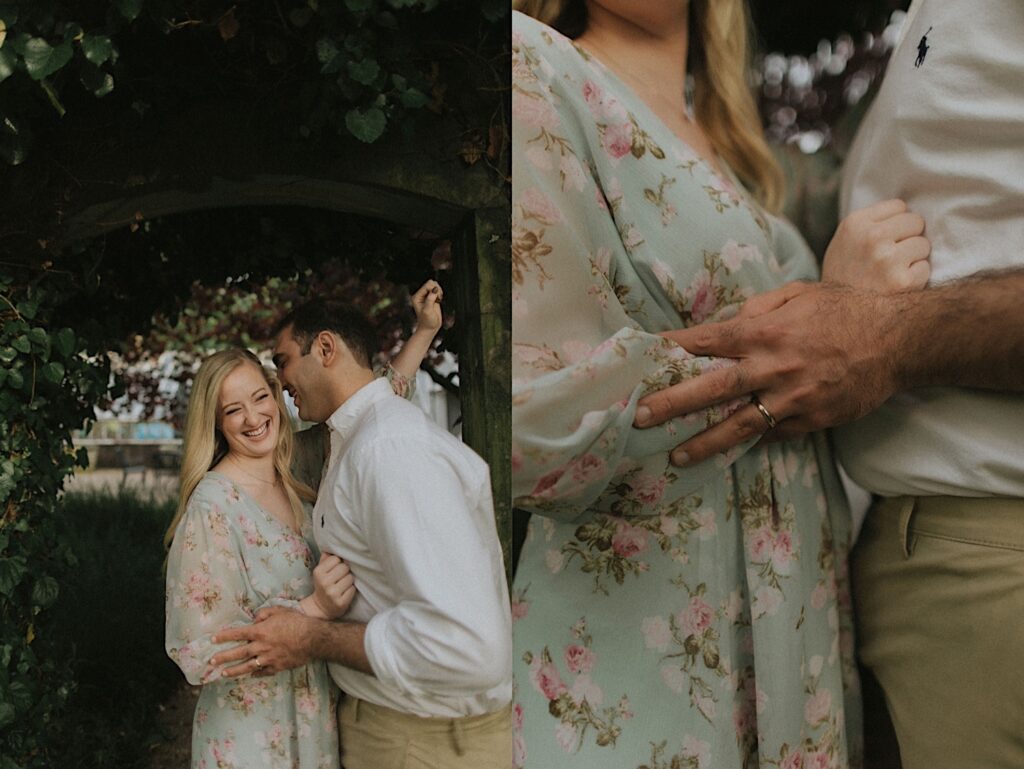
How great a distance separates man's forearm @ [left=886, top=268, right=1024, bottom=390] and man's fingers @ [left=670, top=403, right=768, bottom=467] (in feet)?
0.18

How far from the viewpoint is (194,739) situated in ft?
3.29

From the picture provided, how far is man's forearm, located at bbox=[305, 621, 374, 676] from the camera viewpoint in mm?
908

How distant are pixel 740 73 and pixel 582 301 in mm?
115

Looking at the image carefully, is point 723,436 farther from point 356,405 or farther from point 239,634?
point 239,634

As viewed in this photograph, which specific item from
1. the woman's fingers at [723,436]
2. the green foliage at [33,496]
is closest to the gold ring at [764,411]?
the woman's fingers at [723,436]

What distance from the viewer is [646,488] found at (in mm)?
364

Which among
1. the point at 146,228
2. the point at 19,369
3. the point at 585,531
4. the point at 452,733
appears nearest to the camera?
the point at 585,531

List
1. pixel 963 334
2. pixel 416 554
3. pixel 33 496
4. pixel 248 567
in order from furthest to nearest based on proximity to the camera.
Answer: pixel 33 496, pixel 248 567, pixel 416 554, pixel 963 334

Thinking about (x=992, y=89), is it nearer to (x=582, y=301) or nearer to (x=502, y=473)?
(x=582, y=301)

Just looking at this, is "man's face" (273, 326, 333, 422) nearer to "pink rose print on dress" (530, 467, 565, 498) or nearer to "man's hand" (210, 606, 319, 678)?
"man's hand" (210, 606, 319, 678)

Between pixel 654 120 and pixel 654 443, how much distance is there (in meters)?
0.14

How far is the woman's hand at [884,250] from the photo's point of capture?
0.98 ft

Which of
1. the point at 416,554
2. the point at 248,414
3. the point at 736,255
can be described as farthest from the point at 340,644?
the point at 736,255

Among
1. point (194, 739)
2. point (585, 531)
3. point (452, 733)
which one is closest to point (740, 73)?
point (585, 531)
